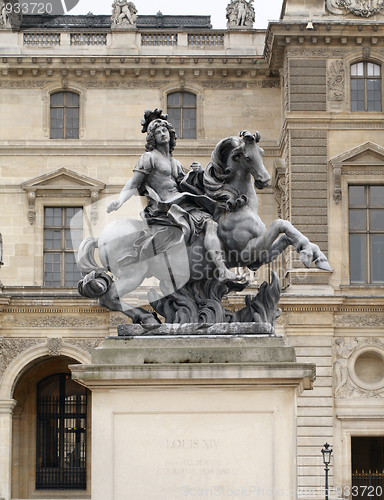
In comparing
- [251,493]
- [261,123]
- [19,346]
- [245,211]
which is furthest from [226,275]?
[261,123]

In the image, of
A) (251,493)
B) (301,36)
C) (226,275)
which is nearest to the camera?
(251,493)

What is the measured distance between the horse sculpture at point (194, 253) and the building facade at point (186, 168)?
1554 centimetres

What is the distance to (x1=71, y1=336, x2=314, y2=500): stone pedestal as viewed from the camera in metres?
6.02

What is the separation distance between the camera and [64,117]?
2722 cm

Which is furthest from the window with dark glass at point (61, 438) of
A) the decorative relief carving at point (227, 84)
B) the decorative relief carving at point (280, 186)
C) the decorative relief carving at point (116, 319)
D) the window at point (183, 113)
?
the decorative relief carving at point (227, 84)

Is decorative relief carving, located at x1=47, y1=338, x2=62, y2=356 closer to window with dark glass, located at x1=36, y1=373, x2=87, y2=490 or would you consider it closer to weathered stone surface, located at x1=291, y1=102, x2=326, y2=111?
window with dark glass, located at x1=36, y1=373, x2=87, y2=490

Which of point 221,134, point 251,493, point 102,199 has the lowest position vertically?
point 251,493

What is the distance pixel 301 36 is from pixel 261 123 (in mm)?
3440

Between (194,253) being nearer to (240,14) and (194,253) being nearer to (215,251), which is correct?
(215,251)

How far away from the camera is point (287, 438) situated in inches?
240

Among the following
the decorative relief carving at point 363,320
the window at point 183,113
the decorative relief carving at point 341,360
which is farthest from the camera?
the window at point 183,113

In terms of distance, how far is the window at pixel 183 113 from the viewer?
27172 millimetres

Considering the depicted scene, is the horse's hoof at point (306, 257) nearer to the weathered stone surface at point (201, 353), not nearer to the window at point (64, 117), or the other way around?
the weathered stone surface at point (201, 353)

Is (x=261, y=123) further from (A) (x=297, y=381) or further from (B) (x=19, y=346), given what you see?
(A) (x=297, y=381)
